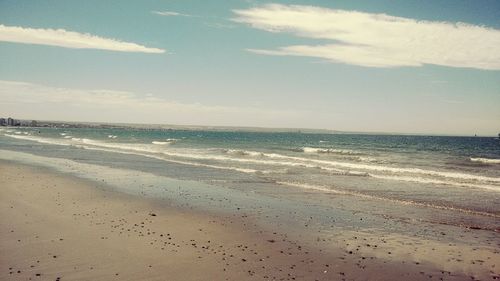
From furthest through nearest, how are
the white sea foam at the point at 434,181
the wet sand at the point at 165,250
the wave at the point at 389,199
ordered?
the white sea foam at the point at 434,181
the wave at the point at 389,199
the wet sand at the point at 165,250

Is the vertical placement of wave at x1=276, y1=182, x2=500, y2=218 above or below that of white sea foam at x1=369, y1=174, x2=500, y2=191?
below

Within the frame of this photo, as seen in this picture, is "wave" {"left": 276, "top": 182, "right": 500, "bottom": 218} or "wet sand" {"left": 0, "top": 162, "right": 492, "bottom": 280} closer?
"wet sand" {"left": 0, "top": 162, "right": 492, "bottom": 280}

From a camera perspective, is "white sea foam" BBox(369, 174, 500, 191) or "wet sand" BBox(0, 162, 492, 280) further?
"white sea foam" BBox(369, 174, 500, 191)

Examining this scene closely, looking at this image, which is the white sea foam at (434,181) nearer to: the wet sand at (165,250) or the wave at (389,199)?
the wave at (389,199)

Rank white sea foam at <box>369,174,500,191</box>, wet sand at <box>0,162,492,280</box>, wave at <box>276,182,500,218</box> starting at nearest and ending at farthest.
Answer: wet sand at <box>0,162,492,280</box>
wave at <box>276,182,500,218</box>
white sea foam at <box>369,174,500,191</box>

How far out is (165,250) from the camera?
10266 millimetres

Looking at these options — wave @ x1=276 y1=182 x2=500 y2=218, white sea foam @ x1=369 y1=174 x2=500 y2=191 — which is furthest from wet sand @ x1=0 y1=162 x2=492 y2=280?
white sea foam @ x1=369 y1=174 x2=500 y2=191

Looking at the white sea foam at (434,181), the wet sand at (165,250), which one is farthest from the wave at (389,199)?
the white sea foam at (434,181)

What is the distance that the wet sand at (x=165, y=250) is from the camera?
8789 mm

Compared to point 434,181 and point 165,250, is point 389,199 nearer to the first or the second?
point 434,181

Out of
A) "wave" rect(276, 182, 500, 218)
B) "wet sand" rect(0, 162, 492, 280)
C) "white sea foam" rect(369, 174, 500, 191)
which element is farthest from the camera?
"white sea foam" rect(369, 174, 500, 191)

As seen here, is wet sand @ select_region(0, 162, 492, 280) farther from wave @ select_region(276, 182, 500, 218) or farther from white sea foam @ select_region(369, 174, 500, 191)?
white sea foam @ select_region(369, 174, 500, 191)

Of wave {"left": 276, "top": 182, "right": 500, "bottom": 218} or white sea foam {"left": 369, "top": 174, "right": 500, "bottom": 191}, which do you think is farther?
white sea foam {"left": 369, "top": 174, "right": 500, "bottom": 191}

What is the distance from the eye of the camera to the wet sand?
28.8ft
